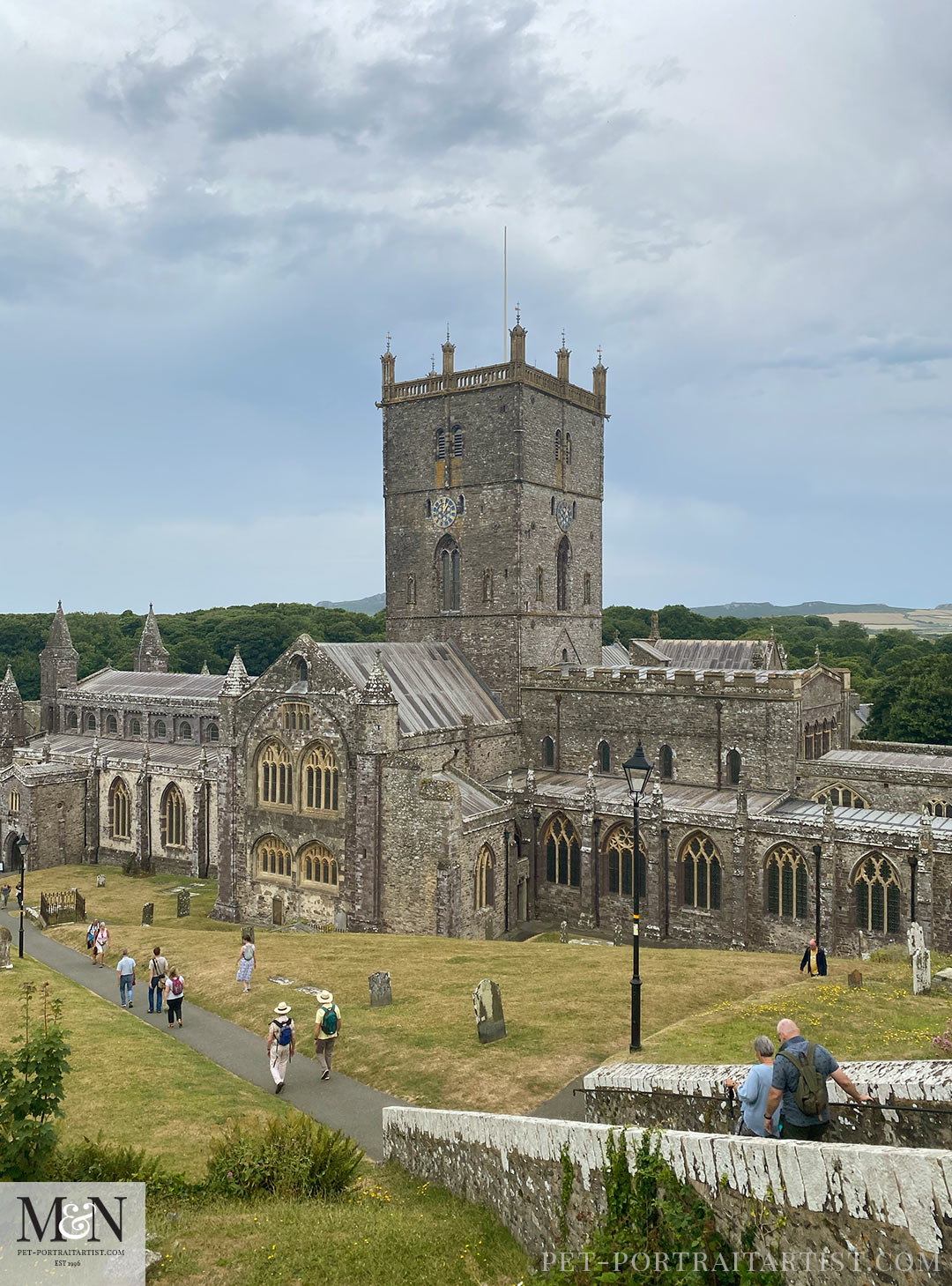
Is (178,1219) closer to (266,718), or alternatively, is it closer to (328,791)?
(328,791)

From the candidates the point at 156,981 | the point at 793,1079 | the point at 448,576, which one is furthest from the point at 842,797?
the point at 793,1079

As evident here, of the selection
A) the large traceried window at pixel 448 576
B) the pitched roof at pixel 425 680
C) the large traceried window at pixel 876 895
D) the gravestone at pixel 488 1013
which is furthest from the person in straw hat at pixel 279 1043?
the large traceried window at pixel 448 576

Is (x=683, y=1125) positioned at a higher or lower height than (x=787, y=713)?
lower

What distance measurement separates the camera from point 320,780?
38656mm

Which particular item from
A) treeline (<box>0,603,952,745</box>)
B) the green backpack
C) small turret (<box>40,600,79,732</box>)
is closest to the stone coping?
the green backpack

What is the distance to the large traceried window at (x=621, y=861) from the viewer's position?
37531mm

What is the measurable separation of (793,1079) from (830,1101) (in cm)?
126

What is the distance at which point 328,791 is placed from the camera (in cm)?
3841

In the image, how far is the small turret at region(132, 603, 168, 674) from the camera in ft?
241

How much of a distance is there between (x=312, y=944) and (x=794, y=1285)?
2665 centimetres

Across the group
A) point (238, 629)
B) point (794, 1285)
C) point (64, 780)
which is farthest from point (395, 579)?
point (238, 629)

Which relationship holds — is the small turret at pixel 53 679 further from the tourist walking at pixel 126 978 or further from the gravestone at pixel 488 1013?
the gravestone at pixel 488 1013

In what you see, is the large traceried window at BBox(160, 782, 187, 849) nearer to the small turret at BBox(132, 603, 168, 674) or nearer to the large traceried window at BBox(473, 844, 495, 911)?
the small turret at BBox(132, 603, 168, 674)

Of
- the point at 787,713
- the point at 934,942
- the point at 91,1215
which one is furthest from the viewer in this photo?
the point at 787,713
